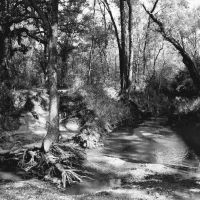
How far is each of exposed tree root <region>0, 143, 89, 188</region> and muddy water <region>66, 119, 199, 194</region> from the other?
1.55 feet

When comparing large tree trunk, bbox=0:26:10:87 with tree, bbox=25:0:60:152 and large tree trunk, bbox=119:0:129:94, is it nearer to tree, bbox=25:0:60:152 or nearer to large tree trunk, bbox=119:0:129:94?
tree, bbox=25:0:60:152

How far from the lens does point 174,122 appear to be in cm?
2177

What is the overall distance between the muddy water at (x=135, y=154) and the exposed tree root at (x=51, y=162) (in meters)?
0.47

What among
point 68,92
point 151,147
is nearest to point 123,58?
point 68,92

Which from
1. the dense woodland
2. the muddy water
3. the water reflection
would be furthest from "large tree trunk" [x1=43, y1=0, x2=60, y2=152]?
the water reflection

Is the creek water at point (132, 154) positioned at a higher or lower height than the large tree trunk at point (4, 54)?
lower

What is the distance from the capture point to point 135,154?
43.8 feet

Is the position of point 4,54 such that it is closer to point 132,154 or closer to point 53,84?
point 53,84

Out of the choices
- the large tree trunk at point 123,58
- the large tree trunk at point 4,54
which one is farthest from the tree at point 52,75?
the large tree trunk at point 123,58

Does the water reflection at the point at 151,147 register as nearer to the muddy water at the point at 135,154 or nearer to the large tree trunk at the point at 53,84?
the muddy water at the point at 135,154

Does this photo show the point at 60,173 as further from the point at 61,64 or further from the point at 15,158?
the point at 61,64

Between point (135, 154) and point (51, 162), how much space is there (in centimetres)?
476

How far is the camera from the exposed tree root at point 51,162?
941cm

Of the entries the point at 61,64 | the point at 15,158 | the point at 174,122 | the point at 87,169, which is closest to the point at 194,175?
the point at 87,169
